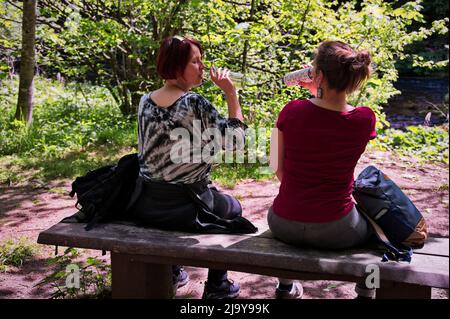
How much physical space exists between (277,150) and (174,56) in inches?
27.6

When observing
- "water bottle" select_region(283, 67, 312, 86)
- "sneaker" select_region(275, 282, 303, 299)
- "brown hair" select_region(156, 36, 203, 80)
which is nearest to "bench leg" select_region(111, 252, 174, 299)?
"sneaker" select_region(275, 282, 303, 299)

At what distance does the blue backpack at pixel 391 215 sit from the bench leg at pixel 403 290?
16cm

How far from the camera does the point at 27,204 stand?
14.2 feet

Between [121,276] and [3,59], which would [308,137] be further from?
[3,59]

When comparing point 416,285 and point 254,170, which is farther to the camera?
point 254,170

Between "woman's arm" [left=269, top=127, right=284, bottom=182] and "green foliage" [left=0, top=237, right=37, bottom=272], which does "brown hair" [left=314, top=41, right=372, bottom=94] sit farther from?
"green foliage" [left=0, top=237, right=37, bottom=272]

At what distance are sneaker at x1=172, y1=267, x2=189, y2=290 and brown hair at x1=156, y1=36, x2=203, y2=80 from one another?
4.04ft

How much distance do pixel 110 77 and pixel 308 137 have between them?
6.78 m

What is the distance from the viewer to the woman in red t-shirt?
2082 mm

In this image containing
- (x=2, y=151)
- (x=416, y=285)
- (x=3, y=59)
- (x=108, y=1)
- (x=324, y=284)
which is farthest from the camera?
(x=3, y=59)

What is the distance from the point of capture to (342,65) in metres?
2.06

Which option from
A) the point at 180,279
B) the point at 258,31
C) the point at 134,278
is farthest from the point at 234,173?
the point at 134,278

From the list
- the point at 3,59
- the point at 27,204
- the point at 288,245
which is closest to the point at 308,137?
the point at 288,245
